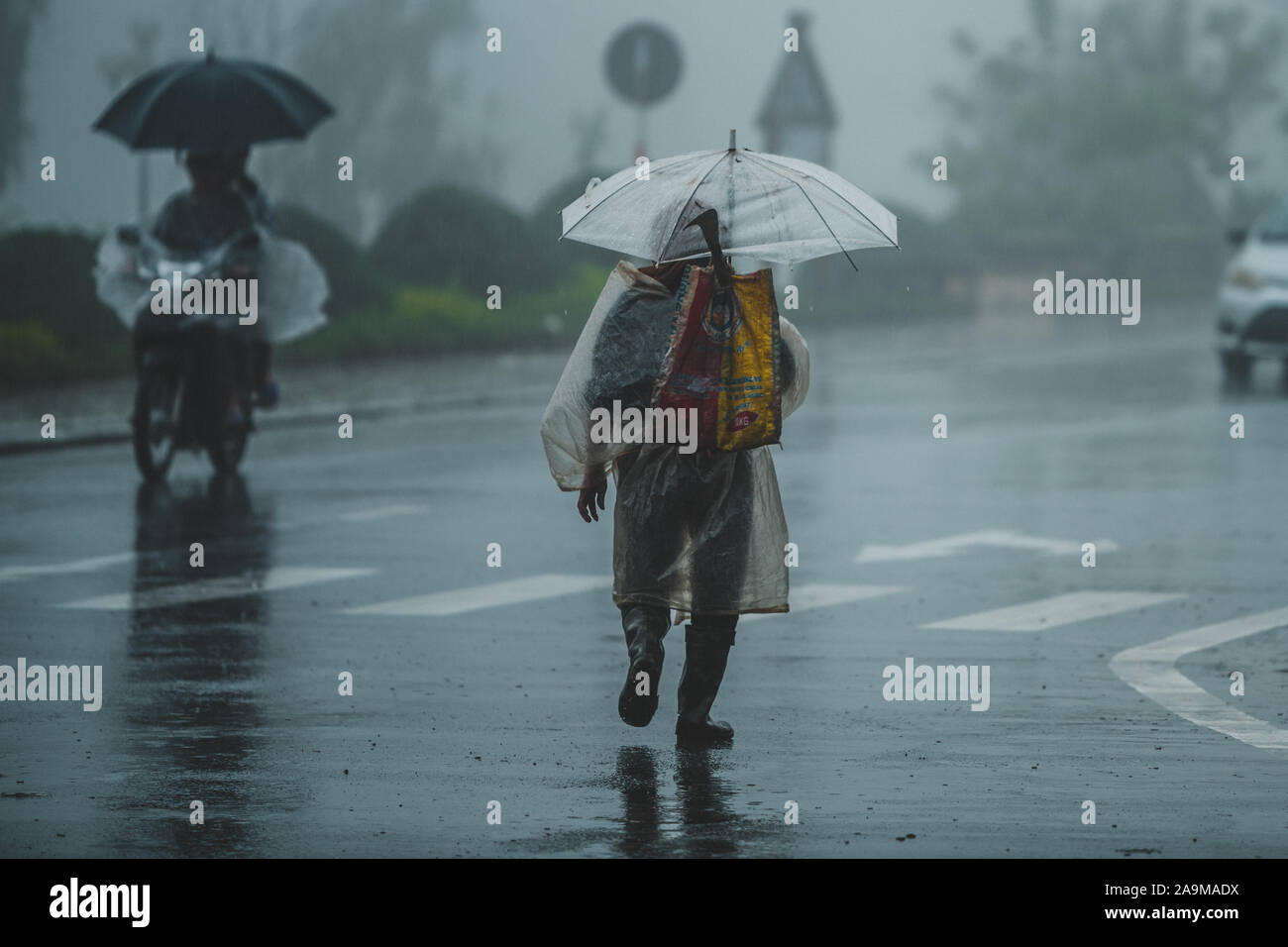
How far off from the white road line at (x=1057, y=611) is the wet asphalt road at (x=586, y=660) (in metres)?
0.04

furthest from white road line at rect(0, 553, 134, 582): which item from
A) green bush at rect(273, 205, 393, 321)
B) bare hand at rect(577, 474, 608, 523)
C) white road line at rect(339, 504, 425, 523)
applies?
green bush at rect(273, 205, 393, 321)

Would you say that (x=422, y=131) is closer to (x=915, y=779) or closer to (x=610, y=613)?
(x=610, y=613)

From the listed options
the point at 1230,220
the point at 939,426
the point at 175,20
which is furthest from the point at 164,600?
the point at 1230,220

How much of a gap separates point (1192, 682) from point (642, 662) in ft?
7.64

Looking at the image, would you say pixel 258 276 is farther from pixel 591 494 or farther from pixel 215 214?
pixel 591 494

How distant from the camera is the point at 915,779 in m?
7.55

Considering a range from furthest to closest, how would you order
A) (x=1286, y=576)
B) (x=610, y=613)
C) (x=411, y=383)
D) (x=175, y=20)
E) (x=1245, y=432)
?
(x=175, y=20)
(x=411, y=383)
(x=1245, y=432)
(x=1286, y=576)
(x=610, y=613)

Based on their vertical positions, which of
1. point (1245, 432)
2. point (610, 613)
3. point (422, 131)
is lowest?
→ point (610, 613)

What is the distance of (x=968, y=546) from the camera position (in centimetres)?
1343

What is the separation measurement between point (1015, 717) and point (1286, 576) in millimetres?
4025

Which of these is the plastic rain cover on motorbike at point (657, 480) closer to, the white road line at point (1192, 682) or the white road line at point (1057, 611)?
the white road line at point (1192, 682)

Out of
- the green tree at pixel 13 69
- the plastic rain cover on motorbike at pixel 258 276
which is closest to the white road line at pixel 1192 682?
the plastic rain cover on motorbike at pixel 258 276

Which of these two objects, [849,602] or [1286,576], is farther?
[1286,576]

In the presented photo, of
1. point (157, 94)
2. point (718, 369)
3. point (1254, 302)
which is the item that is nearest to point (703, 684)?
point (718, 369)
